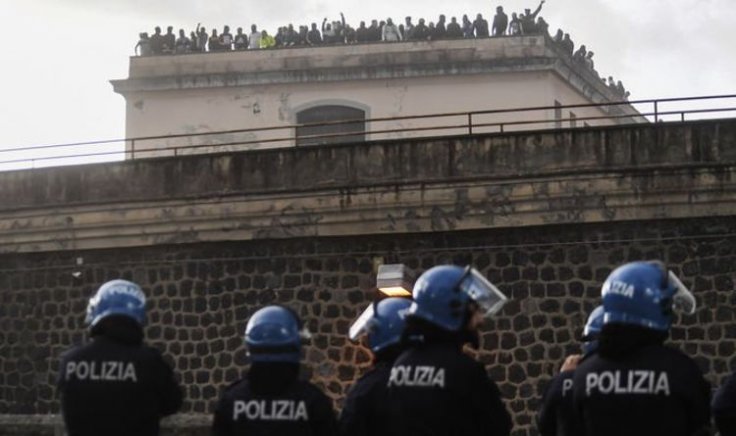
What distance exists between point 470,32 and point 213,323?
41.4 feet

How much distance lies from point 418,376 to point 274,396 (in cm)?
81

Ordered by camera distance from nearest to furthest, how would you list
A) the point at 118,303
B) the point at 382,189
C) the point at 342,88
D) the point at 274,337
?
the point at 274,337
the point at 118,303
the point at 382,189
the point at 342,88

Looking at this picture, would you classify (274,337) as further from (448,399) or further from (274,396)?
(448,399)

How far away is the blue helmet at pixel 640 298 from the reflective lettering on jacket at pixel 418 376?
0.88 meters

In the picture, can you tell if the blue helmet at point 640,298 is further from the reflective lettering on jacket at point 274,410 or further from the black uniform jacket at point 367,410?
the reflective lettering on jacket at point 274,410

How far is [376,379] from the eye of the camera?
7930mm

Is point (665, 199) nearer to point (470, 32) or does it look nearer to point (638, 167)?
point (638, 167)

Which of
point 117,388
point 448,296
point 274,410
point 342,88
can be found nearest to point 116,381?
point 117,388

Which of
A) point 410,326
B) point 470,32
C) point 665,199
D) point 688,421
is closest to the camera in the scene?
point 688,421

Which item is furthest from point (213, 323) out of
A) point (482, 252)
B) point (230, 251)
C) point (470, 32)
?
point (470, 32)

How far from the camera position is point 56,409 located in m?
24.0

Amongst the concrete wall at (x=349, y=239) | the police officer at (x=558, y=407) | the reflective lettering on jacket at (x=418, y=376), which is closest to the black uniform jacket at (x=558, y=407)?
the police officer at (x=558, y=407)

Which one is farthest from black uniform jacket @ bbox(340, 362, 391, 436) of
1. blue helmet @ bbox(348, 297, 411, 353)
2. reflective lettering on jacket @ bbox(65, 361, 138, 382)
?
reflective lettering on jacket @ bbox(65, 361, 138, 382)

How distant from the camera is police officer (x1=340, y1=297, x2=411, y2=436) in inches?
309
